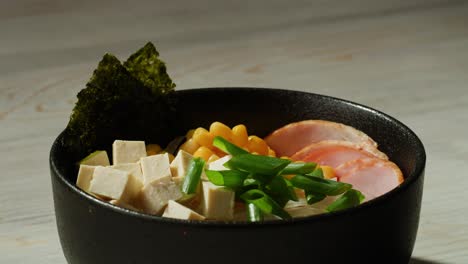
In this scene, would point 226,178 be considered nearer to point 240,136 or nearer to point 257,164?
point 257,164

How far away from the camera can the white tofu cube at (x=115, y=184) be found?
1.23 metres

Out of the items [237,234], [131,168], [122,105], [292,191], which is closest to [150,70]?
[122,105]

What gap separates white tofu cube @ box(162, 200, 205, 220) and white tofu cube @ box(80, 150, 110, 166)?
22cm

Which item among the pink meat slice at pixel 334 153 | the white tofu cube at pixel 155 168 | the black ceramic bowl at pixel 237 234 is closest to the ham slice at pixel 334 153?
the pink meat slice at pixel 334 153

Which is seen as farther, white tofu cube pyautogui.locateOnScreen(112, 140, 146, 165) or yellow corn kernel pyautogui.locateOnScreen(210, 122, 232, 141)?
yellow corn kernel pyautogui.locateOnScreen(210, 122, 232, 141)

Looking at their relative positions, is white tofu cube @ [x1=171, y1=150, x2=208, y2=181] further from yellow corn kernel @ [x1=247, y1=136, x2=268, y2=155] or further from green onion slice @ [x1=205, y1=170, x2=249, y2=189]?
yellow corn kernel @ [x1=247, y1=136, x2=268, y2=155]

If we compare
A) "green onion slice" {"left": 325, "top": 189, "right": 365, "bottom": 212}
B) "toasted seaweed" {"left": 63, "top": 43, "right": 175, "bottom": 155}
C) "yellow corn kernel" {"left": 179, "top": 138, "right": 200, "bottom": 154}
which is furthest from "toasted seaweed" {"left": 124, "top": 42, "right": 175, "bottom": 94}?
"green onion slice" {"left": 325, "top": 189, "right": 365, "bottom": 212}

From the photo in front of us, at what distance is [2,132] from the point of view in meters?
2.13

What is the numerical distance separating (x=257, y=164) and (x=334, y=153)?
0.87 ft

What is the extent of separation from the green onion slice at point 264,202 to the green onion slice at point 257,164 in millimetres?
33

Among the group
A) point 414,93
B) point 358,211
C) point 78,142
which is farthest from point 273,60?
point 358,211

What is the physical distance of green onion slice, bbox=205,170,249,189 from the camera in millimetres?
1237

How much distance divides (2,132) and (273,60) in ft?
2.84

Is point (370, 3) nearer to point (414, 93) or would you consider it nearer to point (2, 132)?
point (414, 93)
